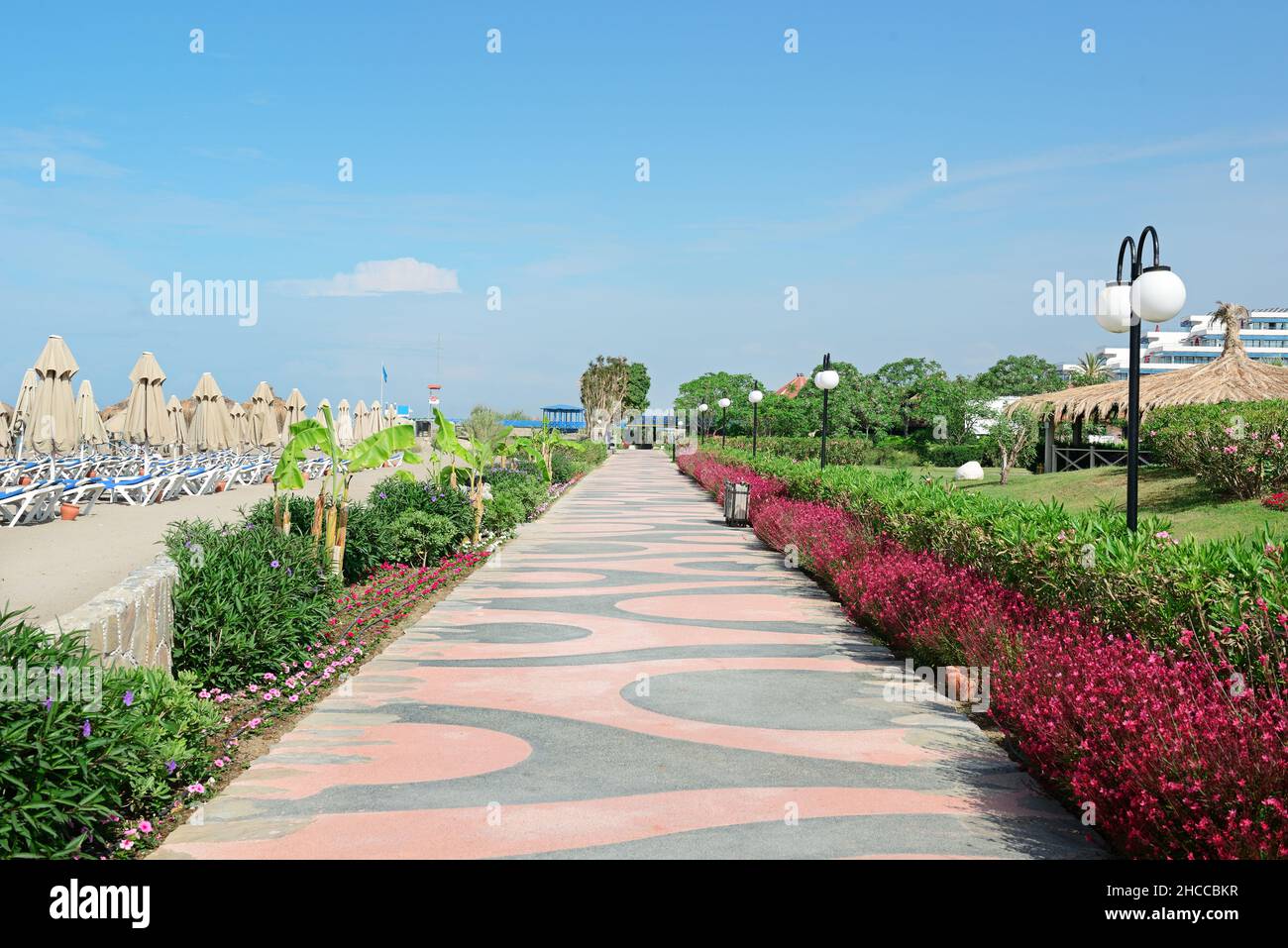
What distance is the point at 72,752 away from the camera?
3711 millimetres

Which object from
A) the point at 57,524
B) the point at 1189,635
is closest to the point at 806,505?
the point at 1189,635

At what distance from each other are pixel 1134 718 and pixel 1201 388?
2452cm

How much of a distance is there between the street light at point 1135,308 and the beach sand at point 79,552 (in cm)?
809

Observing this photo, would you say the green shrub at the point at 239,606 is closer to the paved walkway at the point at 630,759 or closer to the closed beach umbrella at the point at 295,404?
the paved walkway at the point at 630,759

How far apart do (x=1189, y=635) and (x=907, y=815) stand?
1.69m

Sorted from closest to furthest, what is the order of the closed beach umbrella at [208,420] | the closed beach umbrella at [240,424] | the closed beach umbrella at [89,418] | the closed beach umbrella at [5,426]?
the closed beach umbrella at [89,418], the closed beach umbrella at [5,426], the closed beach umbrella at [208,420], the closed beach umbrella at [240,424]

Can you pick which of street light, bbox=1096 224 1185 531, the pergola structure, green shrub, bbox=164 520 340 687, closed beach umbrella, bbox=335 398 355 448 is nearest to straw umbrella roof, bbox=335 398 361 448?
closed beach umbrella, bbox=335 398 355 448

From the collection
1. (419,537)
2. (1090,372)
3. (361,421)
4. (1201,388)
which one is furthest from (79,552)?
(1090,372)

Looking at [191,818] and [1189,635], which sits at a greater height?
[1189,635]

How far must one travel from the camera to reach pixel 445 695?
22.2ft

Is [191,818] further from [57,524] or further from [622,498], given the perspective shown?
[622,498]

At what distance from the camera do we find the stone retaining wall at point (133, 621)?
4.77m

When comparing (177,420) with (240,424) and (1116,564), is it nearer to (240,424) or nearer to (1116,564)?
(240,424)

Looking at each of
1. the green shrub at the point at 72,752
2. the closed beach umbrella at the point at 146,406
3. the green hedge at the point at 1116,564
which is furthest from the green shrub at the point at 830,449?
the green shrub at the point at 72,752
